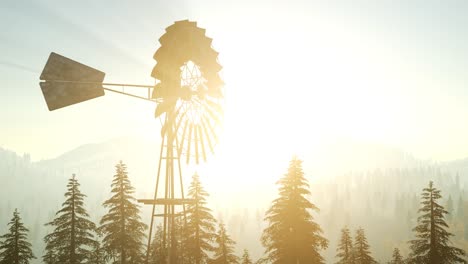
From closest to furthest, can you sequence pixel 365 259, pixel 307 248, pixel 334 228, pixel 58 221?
pixel 307 248, pixel 58 221, pixel 365 259, pixel 334 228

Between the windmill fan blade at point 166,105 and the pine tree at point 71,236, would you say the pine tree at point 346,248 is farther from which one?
the windmill fan blade at point 166,105

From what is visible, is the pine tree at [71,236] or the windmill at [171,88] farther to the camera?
the pine tree at [71,236]

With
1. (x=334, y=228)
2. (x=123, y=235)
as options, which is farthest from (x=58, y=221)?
(x=334, y=228)

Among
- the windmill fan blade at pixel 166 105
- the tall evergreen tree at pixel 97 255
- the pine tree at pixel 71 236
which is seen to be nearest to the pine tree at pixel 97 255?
the tall evergreen tree at pixel 97 255

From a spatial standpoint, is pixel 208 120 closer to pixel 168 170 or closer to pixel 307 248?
pixel 168 170

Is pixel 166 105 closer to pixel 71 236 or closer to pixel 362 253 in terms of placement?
pixel 71 236

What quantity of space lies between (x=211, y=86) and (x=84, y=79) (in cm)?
449

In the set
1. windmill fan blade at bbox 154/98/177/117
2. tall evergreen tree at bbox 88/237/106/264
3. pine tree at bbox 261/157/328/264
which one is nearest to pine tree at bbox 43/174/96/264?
tall evergreen tree at bbox 88/237/106/264

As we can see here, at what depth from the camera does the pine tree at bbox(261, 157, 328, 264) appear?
2158 centimetres

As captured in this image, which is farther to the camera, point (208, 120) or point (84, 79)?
point (208, 120)

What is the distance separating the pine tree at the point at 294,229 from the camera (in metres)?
21.6

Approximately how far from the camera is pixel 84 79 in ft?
41.4

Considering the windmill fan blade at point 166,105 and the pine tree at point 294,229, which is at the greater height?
the windmill fan blade at point 166,105

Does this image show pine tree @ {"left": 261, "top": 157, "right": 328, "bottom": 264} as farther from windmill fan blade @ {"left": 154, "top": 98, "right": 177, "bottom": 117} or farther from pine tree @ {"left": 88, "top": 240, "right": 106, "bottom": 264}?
pine tree @ {"left": 88, "top": 240, "right": 106, "bottom": 264}
